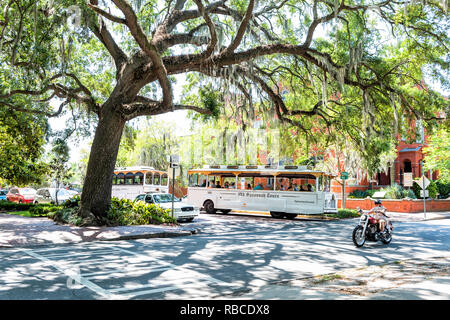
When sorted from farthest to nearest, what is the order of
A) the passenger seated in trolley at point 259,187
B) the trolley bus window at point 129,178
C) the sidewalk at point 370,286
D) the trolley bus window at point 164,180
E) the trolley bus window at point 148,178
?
1. the trolley bus window at point 164,180
2. the trolley bus window at point 129,178
3. the trolley bus window at point 148,178
4. the passenger seated in trolley at point 259,187
5. the sidewalk at point 370,286

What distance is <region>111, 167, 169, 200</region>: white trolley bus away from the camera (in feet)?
102

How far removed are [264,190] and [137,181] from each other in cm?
1237

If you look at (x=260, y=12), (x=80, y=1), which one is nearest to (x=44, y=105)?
(x=80, y=1)

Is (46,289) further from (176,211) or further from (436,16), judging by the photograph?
(436,16)

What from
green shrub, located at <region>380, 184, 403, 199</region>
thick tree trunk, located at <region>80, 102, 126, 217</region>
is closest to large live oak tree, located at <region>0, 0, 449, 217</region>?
thick tree trunk, located at <region>80, 102, 126, 217</region>

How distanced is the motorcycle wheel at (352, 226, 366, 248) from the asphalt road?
0.24m

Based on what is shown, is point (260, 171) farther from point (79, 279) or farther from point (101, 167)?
point (79, 279)

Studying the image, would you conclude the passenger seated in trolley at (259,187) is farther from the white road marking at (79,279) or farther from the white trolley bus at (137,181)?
the white road marking at (79,279)

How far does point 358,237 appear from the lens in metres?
11.8

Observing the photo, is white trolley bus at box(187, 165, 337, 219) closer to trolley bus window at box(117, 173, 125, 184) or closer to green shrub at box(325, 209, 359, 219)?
green shrub at box(325, 209, 359, 219)

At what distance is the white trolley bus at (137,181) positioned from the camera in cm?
3108

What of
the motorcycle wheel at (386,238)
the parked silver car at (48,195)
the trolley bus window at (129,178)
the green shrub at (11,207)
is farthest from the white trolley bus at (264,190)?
the green shrub at (11,207)

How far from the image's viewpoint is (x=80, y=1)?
1175 cm

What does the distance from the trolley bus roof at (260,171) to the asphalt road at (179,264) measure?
10060 mm
